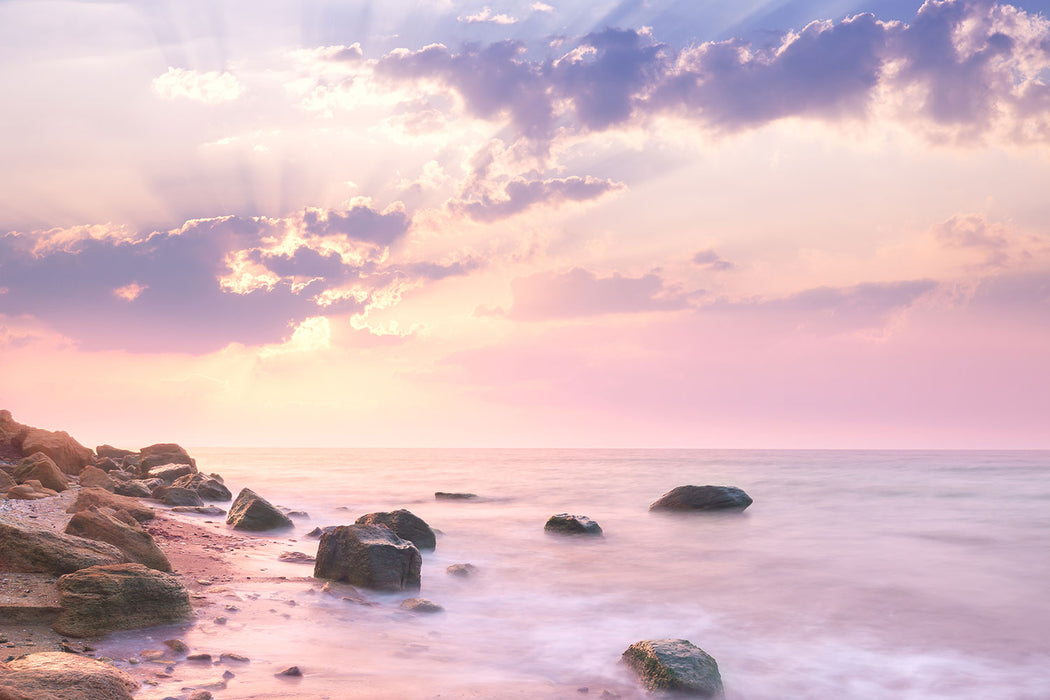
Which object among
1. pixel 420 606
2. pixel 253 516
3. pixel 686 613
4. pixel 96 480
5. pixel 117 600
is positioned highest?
pixel 96 480

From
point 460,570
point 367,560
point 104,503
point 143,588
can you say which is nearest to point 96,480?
point 104,503

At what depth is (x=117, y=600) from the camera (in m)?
7.29

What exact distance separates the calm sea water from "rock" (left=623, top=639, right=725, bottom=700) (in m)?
0.31

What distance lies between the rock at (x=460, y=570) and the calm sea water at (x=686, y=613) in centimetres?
18

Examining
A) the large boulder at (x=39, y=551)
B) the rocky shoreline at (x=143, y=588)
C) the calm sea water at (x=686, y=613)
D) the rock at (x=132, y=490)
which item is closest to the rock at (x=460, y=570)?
the rocky shoreline at (x=143, y=588)

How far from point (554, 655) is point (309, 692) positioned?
370 centimetres

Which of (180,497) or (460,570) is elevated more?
(180,497)

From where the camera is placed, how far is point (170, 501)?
20453 millimetres

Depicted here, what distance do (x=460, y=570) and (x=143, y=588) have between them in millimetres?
7233

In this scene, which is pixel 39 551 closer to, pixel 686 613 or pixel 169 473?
pixel 686 613

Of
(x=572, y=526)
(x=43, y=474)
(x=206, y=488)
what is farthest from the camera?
(x=206, y=488)

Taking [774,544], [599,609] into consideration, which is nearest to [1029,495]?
[774,544]

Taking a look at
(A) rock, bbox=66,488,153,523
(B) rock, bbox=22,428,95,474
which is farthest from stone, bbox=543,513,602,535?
(B) rock, bbox=22,428,95,474

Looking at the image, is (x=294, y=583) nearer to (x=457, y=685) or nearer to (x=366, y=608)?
(x=366, y=608)
